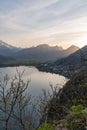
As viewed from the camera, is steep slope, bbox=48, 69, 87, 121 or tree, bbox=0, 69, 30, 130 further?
tree, bbox=0, 69, 30, 130

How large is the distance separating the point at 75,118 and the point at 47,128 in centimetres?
177

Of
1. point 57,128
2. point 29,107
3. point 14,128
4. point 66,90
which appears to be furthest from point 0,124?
point 57,128

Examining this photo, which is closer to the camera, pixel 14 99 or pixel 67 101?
pixel 14 99

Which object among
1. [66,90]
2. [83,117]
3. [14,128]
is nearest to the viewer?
[83,117]

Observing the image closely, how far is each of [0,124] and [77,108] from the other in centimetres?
4226

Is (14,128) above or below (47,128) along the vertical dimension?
below

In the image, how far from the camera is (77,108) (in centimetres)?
746

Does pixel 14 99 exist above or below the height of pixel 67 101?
above

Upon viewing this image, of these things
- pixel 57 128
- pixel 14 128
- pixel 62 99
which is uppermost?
pixel 57 128

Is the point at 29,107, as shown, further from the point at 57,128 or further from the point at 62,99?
the point at 57,128

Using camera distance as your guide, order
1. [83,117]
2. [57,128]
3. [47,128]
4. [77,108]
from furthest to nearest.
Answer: [57,128]
[83,117]
[77,108]
[47,128]

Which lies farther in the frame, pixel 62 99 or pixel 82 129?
pixel 62 99

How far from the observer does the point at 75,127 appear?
8.29 meters

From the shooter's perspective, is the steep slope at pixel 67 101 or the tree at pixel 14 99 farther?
the tree at pixel 14 99
